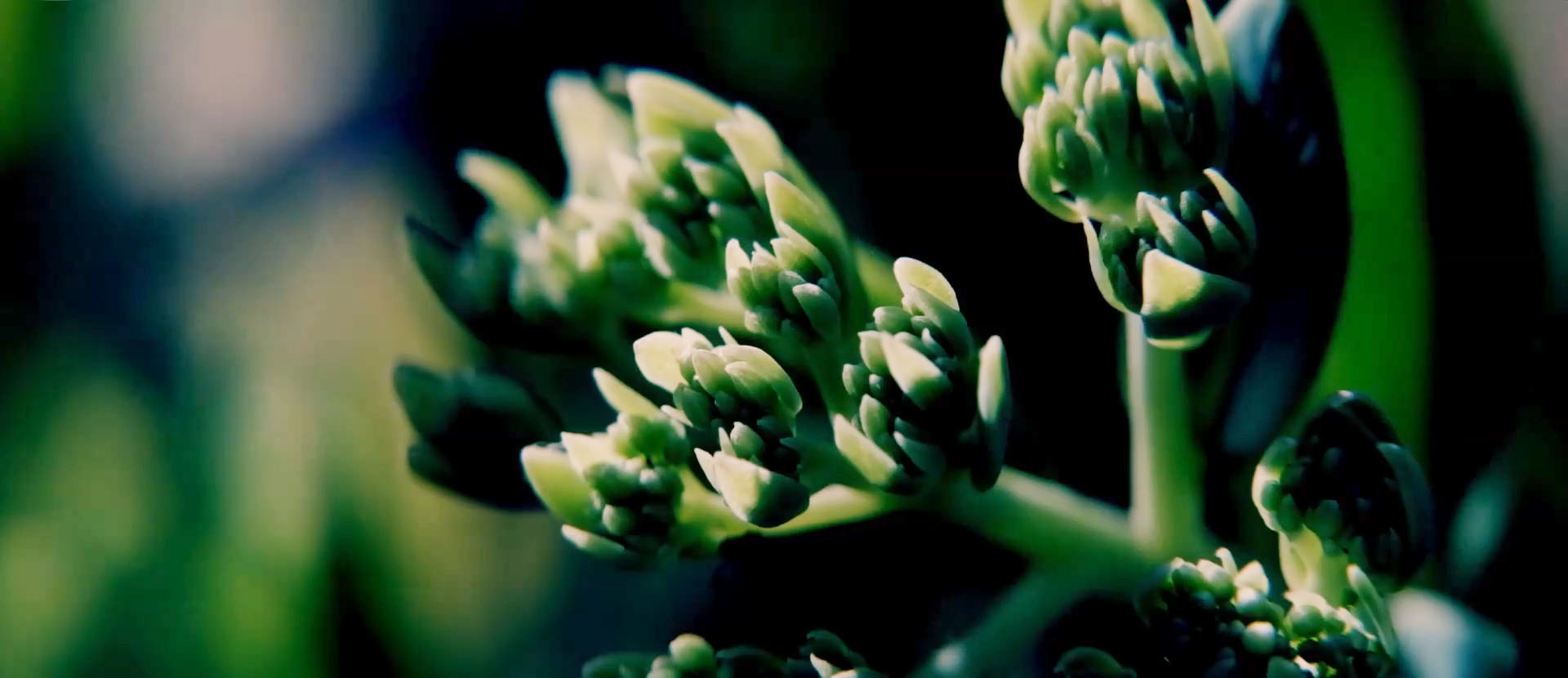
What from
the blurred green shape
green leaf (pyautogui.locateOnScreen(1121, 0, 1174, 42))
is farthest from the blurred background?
green leaf (pyautogui.locateOnScreen(1121, 0, 1174, 42))

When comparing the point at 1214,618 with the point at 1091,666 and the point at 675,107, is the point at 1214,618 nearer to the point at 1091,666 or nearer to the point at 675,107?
the point at 1091,666

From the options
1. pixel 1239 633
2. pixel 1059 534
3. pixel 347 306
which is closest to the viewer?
pixel 1239 633

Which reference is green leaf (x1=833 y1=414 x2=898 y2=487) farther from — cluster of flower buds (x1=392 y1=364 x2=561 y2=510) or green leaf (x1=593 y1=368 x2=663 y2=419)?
cluster of flower buds (x1=392 y1=364 x2=561 y2=510)

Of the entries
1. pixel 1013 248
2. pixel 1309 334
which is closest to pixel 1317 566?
pixel 1309 334

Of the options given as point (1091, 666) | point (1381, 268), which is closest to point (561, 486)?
point (1091, 666)

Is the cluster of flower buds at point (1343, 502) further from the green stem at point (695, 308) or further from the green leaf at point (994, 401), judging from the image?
the green stem at point (695, 308)

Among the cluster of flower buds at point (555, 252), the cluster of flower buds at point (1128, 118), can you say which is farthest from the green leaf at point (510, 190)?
the cluster of flower buds at point (1128, 118)

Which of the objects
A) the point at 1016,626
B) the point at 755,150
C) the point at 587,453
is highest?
the point at 755,150

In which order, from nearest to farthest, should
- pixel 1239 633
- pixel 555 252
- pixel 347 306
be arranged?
pixel 1239 633 < pixel 555 252 < pixel 347 306
